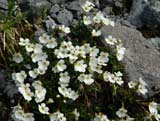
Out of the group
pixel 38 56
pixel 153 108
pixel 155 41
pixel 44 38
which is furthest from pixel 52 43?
pixel 155 41

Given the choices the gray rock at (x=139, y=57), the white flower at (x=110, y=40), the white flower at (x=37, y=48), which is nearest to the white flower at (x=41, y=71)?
the white flower at (x=37, y=48)

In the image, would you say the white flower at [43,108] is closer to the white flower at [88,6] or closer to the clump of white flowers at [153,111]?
the clump of white flowers at [153,111]

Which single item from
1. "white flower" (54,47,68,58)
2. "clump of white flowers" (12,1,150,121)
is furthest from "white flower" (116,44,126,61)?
"white flower" (54,47,68,58)

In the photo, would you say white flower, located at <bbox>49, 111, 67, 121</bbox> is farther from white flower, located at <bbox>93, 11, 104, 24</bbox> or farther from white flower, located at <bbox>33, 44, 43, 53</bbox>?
white flower, located at <bbox>93, 11, 104, 24</bbox>

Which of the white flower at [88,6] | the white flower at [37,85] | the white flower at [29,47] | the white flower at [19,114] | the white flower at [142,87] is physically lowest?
the white flower at [19,114]

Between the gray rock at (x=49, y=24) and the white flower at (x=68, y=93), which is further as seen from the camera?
the gray rock at (x=49, y=24)

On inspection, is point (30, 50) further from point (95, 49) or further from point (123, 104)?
point (123, 104)

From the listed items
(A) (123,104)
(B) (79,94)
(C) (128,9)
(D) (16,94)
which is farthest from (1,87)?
(C) (128,9)

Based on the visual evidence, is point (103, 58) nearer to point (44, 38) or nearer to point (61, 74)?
point (61, 74)
